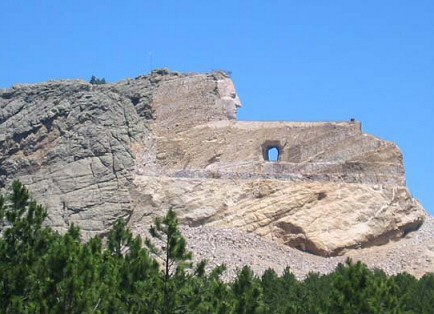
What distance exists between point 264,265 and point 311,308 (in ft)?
67.3

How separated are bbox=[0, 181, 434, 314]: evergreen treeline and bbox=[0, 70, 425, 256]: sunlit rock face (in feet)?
69.9

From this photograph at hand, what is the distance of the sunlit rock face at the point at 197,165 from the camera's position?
67125 millimetres

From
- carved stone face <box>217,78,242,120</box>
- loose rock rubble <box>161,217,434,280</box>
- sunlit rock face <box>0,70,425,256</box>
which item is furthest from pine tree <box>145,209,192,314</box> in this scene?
carved stone face <box>217,78,242,120</box>

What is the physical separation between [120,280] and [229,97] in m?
34.9

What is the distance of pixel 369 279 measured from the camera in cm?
4316

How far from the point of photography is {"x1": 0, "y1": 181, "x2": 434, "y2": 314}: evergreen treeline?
3638 centimetres

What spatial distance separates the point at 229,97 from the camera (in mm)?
75312

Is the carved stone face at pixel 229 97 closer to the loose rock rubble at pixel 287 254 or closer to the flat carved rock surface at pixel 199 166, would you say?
the flat carved rock surface at pixel 199 166

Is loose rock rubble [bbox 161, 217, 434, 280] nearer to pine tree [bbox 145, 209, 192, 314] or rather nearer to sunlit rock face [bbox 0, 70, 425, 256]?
sunlit rock face [bbox 0, 70, 425, 256]

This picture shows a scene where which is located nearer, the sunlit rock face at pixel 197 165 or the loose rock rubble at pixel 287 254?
the loose rock rubble at pixel 287 254

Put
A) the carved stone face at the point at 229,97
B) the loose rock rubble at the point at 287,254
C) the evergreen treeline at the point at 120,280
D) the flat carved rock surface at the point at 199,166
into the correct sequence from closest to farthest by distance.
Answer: the evergreen treeline at the point at 120,280
the loose rock rubble at the point at 287,254
the flat carved rock surface at the point at 199,166
the carved stone face at the point at 229,97

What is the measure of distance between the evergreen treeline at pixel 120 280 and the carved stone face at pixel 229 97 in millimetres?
29274

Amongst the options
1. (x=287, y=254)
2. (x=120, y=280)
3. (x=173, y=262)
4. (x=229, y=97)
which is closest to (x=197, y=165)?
(x=229, y=97)

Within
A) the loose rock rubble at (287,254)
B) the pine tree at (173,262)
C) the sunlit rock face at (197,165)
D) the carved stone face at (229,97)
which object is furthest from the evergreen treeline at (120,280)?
the carved stone face at (229,97)
